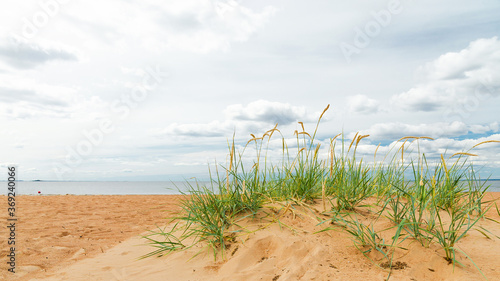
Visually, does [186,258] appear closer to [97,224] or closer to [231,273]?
[231,273]

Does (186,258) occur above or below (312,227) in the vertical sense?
below

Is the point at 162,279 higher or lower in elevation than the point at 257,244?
lower

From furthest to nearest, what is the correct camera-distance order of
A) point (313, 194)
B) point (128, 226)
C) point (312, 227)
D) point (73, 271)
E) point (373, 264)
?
point (128, 226), point (313, 194), point (73, 271), point (312, 227), point (373, 264)

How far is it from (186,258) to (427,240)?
206 cm

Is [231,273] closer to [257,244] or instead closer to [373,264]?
[257,244]

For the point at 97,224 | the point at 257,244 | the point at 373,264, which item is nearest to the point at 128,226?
the point at 97,224

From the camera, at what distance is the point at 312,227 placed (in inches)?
114

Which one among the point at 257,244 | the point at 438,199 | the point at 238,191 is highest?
the point at 238,191

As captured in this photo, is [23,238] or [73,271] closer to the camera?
[73,271]

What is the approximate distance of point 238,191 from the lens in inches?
131

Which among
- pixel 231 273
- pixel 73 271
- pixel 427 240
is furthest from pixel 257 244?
pixel 73 271

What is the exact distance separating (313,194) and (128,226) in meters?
3.69

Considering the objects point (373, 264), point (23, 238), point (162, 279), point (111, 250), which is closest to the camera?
point (373, 264)

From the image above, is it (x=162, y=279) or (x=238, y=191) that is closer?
(x=162, y=279)
